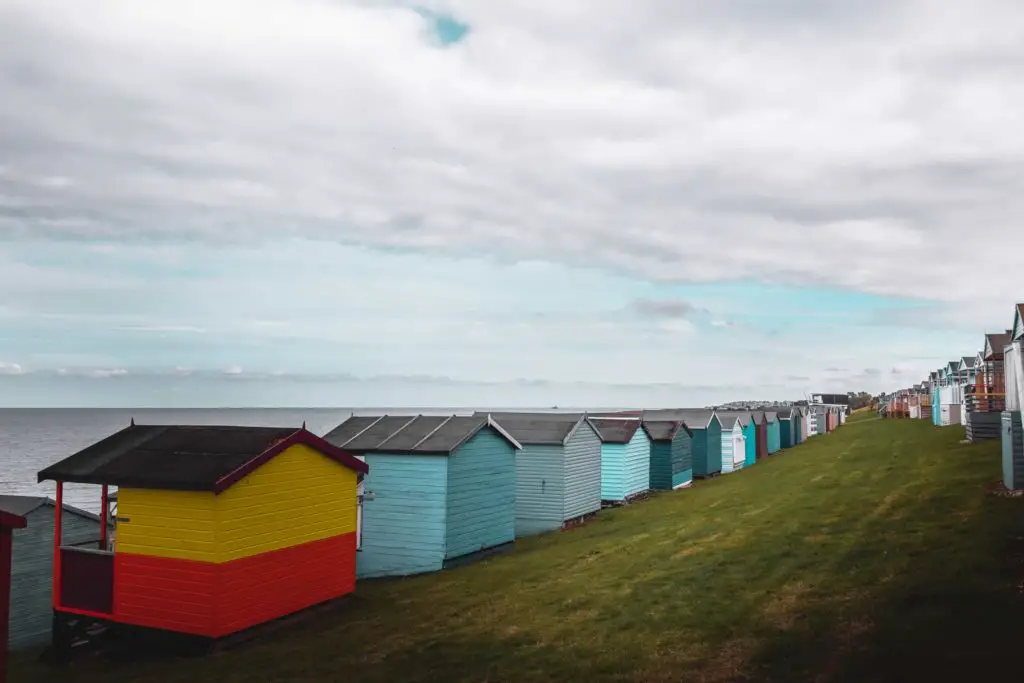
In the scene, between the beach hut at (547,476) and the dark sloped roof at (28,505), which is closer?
the dark sloped roof at (28,505)

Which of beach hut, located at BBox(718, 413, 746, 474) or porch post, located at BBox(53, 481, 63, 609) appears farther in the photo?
beach hut, located at BBox(718, 413, 746, 474)

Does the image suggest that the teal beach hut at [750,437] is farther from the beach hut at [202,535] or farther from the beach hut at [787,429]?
the beach hut at [202,535]

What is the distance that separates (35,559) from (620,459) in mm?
25533

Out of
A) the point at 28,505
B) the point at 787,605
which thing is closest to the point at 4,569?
the point at 28,505

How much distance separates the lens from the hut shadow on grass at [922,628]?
1189 centimetres

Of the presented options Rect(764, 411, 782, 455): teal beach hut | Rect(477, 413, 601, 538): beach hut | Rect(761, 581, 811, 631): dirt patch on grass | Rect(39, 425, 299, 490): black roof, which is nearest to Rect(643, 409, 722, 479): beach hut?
Rect(477, 413, 601, 538): beach hut

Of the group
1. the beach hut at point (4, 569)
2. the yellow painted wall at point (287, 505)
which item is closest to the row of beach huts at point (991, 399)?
the yellow painted wall at point (287, 505)

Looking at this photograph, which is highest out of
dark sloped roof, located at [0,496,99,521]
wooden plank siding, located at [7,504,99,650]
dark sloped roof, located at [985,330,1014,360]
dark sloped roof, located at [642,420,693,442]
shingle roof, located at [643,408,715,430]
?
dark sloped roof, located at [985,330,1014,360]

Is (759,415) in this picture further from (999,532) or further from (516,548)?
(999,532)

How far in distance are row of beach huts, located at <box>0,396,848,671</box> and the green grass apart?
1.13m

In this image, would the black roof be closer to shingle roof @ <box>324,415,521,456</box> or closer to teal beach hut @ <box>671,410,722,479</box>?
shingle roof @ <box>324,415,521,456</box>

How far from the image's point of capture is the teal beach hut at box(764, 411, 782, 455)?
69.8 m

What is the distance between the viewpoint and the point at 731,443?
53750 mm

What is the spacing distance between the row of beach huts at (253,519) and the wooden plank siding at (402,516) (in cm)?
5
